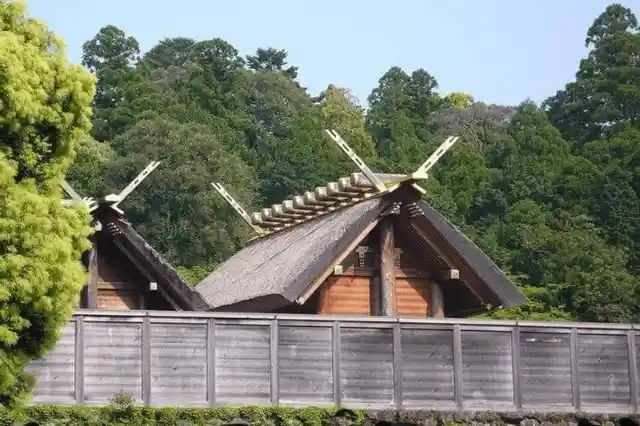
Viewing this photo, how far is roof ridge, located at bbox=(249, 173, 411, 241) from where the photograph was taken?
26.2 metres

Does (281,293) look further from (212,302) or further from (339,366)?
(212,302)

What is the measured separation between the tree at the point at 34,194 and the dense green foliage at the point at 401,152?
3023cm

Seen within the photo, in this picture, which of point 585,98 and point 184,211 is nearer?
point 184,211

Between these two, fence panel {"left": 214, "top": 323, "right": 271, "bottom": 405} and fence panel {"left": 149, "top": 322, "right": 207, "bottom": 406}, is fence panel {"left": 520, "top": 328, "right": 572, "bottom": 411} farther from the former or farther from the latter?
fence panel {"left": 149, "top": 322, "right": 207, "bottom": 406}

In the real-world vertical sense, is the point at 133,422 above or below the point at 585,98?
below

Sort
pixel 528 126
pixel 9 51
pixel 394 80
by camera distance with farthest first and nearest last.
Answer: pixel 394 80
pixel 528 126
pixel 9 51

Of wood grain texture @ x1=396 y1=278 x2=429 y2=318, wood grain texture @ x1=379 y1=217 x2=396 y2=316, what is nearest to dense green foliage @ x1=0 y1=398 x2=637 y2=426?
wood grain texture @ x1=379 y1=217 x2=396 y2=316

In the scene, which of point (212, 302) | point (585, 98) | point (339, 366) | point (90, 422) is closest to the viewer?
point (90, 422)

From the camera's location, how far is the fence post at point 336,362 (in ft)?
66.8

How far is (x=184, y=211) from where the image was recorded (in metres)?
59.2

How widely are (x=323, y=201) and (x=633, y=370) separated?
790cm

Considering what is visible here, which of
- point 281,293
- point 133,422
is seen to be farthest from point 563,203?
point 133,422

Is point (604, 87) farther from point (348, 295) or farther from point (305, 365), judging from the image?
point (305, 365)

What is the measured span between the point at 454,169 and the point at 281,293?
46.3 m
